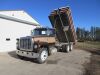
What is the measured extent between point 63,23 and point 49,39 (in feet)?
12.8

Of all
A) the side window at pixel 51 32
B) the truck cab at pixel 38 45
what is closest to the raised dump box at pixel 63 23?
the side window at pixel 51 32

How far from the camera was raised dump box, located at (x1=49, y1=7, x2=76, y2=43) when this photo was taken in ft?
48.9

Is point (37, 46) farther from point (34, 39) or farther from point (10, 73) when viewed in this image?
point (10, 73)

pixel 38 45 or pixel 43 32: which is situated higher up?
pixel 43 32

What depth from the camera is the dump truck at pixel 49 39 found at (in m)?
10.8

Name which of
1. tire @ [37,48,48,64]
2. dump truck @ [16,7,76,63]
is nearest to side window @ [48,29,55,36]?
dump truck @ [16,7,76,63]

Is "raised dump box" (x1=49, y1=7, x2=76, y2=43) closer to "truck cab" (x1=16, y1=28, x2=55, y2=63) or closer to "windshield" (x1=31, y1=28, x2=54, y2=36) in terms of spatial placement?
"windshield" (x1=31, y1=28, x2=54, y2=36)

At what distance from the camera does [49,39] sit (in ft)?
40.4

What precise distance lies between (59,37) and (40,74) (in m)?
9.19

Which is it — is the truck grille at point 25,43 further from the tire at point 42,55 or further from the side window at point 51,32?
the side window at point 51,32

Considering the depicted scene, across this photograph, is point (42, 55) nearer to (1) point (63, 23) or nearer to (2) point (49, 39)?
(2) point (49, 39)

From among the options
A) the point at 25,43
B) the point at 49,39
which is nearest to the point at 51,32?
the point at 49,39

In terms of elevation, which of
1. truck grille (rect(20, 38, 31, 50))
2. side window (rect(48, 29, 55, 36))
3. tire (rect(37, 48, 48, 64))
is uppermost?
side window (rect(48, 29, 55, 36))

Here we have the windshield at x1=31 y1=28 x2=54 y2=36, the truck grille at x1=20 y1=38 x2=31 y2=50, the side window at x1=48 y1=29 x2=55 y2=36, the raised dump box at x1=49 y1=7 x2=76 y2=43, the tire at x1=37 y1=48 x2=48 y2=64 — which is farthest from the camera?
the raised dump box at x1=49 y1=7 x2=76 y2=43
